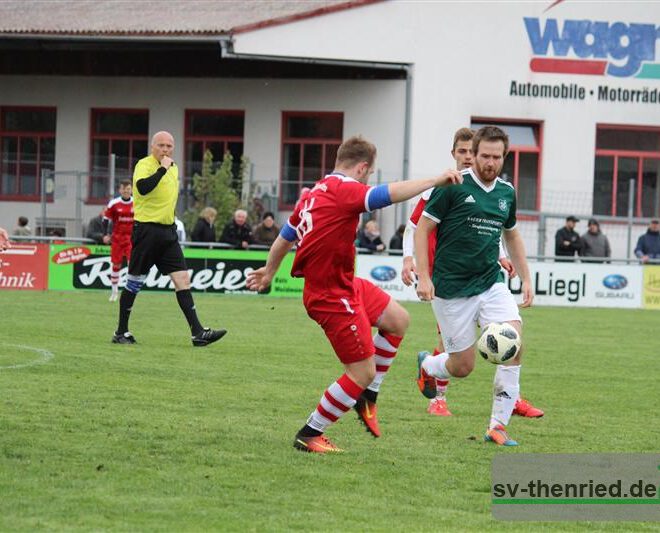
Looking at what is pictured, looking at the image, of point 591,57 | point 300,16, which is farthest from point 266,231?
point 591,57

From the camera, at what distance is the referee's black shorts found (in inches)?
556

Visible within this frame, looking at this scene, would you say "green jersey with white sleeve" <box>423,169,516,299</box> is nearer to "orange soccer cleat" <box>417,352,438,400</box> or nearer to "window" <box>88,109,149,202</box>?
"orange soccer cleat" <box>417,352,438,400</box>

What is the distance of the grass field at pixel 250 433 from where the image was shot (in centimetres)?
612

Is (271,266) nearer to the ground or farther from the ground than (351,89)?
nearer to the ground

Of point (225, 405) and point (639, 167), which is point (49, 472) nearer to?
point (225, 405)

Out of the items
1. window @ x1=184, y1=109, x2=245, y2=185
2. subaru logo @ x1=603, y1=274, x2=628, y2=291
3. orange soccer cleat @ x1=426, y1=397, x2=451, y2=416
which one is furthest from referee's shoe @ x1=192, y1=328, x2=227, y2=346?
window @ x1=184, y1=109, x2=245, y2=185

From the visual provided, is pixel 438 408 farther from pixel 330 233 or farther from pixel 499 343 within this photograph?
pixel 330 233

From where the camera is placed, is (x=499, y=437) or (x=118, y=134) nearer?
(x=499, y=437)

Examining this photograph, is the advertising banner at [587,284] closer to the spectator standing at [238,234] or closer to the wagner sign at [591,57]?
the spectator standing at [238,234]

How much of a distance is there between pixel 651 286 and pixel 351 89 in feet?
31.5

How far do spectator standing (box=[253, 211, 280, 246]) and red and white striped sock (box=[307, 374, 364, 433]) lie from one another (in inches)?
744

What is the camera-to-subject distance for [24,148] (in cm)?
3466

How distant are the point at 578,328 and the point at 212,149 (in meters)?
15.6

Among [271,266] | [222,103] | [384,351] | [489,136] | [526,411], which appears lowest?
[526,411]
